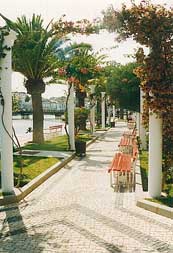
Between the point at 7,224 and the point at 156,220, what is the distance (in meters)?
2.74

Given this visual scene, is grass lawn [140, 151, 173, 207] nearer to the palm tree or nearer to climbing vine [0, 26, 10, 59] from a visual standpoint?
climbing vine [0, 26, 10, 59]

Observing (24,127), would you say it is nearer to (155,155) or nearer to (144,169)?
(144,169)

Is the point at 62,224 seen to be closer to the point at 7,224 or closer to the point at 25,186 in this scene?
the point at 7,224

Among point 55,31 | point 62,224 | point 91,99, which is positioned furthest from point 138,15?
point 91,99

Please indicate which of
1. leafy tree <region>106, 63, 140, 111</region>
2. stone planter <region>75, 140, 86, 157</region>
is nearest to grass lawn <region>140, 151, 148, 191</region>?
stone planter <region>75, 140, 86, 157</region>

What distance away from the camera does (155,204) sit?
8602mm

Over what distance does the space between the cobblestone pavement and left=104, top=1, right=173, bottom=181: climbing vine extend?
84.5 inches

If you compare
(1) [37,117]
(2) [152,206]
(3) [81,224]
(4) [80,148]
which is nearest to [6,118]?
(3) [81,224]

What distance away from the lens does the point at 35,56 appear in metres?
21.1

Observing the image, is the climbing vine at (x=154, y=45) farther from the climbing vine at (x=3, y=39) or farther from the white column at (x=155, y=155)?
the climbing vine at (x=3, y=39)

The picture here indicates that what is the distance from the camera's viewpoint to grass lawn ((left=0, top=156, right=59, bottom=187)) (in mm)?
11841

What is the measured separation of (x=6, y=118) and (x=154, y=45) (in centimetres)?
371

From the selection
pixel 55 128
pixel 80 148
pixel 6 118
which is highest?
pixel 6 118

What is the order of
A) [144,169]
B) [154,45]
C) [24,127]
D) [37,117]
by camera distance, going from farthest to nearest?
[24,127]
[37,117]
[144,169]
[154,45]
